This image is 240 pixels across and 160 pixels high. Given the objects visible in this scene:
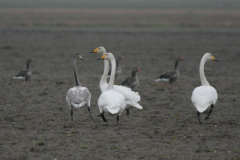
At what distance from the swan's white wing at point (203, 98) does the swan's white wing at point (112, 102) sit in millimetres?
1661

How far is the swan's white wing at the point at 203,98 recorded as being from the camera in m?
8.12

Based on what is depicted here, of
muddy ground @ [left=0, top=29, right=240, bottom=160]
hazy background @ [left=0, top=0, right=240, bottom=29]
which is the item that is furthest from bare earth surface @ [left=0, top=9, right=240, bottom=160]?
hazy background @ [left=0, top=0, right=240, bottom=29]

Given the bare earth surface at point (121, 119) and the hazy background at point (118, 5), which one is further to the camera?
the hazy background at point (118, 5)

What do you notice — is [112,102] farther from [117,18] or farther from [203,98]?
[117,18]

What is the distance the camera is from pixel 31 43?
2602cm

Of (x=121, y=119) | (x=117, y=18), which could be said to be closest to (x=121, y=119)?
(x=121, y=119)

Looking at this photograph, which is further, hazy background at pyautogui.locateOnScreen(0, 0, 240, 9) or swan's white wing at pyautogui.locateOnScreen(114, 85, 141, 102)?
hazy background at pyautogui.locateOnScreen(0, 0, 240, 9)

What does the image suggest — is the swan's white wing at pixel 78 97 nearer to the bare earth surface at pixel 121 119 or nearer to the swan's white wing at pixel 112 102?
the bare earth surface at pixel 121 119

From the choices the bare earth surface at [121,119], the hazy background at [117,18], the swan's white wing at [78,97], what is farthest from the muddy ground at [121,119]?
the hazy background at [117,18]

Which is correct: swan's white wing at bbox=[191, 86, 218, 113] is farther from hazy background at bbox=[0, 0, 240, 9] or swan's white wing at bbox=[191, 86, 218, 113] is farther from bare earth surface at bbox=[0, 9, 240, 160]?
hazy background at bbox=[0, 0, 240, 9]

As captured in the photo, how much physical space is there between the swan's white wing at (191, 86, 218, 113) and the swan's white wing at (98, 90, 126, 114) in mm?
1661

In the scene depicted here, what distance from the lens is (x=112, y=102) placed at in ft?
25.8

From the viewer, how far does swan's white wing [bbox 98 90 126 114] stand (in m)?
7.79

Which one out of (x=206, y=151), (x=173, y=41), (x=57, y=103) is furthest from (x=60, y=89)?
(x=173, y=41)
